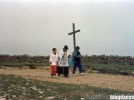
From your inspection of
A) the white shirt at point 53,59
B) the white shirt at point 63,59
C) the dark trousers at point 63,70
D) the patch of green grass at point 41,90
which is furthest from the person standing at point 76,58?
the patch of green grass at point 41,90

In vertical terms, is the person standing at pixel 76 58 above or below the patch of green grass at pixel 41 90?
above

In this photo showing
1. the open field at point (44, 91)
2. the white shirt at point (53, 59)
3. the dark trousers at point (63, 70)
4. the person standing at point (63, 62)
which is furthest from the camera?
the person standing at point (63, 62)

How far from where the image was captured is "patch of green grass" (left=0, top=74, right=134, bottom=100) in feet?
63.8

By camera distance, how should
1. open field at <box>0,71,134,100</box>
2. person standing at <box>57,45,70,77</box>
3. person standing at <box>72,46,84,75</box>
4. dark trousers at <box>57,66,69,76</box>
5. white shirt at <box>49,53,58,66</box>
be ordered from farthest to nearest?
person standing at <box>72,46,84,75</box>
person standing at <box>57,45,70,77</box>
dark trousers at <box>57,66,69,76</box>
white shirt at <box>49,53,58,66</box>
open field at <box>0,71,134,100</box>

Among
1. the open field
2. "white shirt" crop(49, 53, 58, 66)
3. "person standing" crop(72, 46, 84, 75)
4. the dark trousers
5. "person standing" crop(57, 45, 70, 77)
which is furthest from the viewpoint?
"person standing" crop(72, 46, 84, 75)

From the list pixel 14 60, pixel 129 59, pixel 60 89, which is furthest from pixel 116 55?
pixel 60 89

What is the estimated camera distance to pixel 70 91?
21156 millimetres

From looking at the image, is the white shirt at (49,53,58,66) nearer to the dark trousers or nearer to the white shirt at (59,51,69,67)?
the white shirt at (59,51,69,67)

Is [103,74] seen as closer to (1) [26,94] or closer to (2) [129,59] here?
(2) [129,59]

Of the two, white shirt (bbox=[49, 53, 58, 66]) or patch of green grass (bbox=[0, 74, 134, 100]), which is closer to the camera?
patch of green grass (bbox=[0, 74, 134, 100])

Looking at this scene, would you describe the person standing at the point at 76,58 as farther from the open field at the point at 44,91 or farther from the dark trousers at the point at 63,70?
the open field at the point at 44,91

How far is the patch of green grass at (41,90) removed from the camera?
19.5 m

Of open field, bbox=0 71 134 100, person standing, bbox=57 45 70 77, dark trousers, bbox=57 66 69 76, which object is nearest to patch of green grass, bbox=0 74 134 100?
open field, bbox=0 71 134 100

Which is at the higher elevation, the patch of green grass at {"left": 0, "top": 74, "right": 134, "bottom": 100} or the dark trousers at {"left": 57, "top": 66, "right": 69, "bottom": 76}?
the dark trousers at {"left": 57, "top": 66, "right": 69, "bottom": 76}
